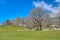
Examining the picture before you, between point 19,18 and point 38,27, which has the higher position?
point 19,18

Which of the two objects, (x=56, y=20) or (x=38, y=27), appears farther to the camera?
(x=56, y=20)

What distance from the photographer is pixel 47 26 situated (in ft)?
210

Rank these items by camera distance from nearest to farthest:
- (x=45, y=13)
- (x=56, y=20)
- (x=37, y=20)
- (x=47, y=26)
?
(x=37, y=20), (x=45, y=13), (x=47, y=26), (x=56, y=20)

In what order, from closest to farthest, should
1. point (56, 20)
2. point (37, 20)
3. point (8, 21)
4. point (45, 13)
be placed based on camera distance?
point (37, 20) → point (45, 13) → point (8, 21) → point (56, 20)

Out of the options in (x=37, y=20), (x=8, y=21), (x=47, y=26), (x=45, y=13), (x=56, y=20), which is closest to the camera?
(x=37, y=20)

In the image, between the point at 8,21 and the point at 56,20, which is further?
the point at 56,20

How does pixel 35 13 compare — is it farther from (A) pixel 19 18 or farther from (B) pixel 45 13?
(A) pixel 19 18

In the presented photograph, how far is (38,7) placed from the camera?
59.4 meters

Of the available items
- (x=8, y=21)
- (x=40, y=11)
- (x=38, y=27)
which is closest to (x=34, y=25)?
(x=38, y=27)

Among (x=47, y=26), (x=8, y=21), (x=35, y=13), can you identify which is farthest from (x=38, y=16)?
(x=8, y=21)

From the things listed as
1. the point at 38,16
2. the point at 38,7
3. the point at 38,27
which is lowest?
the point at 38,27

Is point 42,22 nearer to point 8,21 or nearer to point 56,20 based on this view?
point 8,21

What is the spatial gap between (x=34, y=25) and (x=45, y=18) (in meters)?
4.95

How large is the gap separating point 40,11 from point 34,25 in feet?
18.1
